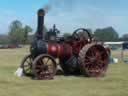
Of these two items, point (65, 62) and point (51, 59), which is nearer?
point (51, 59)

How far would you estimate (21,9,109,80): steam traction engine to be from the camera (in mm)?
15352

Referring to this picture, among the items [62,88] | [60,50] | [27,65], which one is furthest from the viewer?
[27,65]

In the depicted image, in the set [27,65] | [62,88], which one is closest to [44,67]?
[27,65]

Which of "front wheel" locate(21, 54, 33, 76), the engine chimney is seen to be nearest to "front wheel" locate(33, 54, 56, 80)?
the engine chimney

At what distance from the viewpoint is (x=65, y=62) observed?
1691 centimetres

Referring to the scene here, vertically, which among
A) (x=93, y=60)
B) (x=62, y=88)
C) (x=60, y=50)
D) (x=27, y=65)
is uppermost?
(x=60, y=50)

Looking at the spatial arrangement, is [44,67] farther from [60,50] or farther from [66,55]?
[66,55]

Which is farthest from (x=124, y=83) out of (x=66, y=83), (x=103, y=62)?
(x=103, y=62)

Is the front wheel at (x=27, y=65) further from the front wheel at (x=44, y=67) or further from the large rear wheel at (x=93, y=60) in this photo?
the large rear wheel at (x=93, y=60)

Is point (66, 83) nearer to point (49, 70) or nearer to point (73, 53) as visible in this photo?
point (49, 70)

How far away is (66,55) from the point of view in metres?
16.6

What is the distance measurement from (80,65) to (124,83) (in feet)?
9.51

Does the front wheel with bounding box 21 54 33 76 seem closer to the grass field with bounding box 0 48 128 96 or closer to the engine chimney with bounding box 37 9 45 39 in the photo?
the engine chimney with bounding box 37 9 45 39

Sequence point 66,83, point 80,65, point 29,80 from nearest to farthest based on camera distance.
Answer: point 66,83 < point 29,80 < point 80,65
